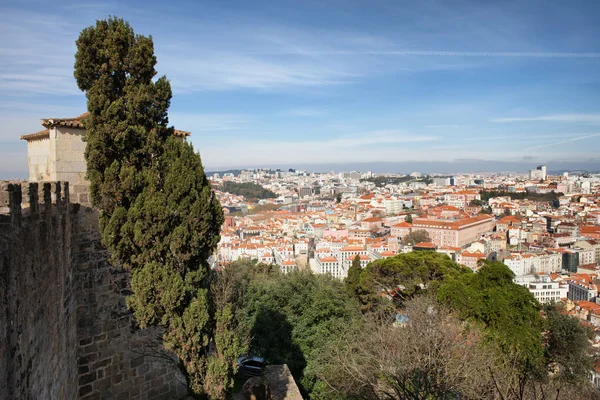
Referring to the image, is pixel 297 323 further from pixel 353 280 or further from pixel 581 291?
pixel 581 291

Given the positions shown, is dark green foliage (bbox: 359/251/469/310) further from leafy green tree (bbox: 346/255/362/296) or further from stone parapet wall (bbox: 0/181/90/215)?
stone parapet wall (bbox: 0/181/90/215)

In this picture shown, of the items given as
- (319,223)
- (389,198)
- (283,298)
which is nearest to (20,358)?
(283,298)

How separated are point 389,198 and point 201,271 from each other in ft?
305

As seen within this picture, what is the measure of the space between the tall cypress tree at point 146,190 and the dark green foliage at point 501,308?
8510 mm

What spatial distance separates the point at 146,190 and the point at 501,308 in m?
10.5

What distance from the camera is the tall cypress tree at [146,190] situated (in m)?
4.24

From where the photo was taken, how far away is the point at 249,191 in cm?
13562

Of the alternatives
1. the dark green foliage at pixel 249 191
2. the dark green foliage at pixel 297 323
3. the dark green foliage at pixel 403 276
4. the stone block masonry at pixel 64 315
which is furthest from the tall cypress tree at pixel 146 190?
the dark green foliage at pixel 249 191

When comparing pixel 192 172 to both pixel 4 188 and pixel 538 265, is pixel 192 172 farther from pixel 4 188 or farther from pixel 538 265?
pixel 538 265

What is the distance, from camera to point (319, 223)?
248 feet

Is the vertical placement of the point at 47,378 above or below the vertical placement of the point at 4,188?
below

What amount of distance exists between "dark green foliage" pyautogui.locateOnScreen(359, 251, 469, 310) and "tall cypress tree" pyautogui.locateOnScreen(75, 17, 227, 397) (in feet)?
38.7

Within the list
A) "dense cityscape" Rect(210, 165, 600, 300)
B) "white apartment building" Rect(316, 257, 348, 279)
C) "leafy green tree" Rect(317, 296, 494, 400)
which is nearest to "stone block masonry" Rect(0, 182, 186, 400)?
"leafy green tree" Rect(317, 296, 494, 400)

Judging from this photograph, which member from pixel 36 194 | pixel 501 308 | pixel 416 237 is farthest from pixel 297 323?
pixel 416 237
